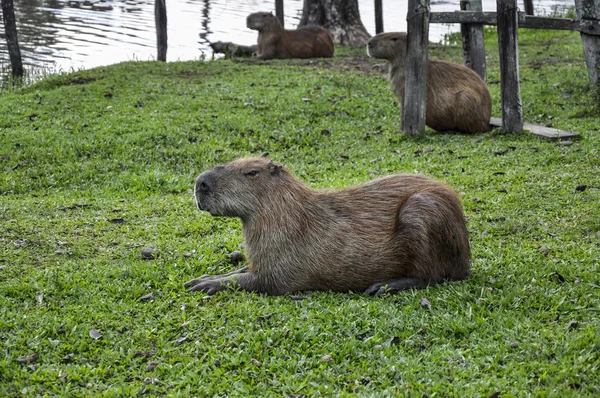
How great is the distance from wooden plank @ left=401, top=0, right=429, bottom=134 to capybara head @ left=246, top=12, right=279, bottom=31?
692 centimetres

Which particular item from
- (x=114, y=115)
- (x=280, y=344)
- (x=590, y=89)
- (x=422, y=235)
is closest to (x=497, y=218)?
(x=422, y=235)

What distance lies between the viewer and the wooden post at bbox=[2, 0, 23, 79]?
13523mm

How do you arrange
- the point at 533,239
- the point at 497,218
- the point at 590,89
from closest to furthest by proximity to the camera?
1. the point at 533,239
2. the point at 497,218
3. the point at 590,89

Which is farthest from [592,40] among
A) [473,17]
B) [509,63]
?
[509,63]

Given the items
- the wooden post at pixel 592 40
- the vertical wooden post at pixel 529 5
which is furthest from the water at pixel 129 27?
the wooden post at pixel 592 40

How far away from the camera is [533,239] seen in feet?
19.0

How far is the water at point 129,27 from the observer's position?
18.9 metres

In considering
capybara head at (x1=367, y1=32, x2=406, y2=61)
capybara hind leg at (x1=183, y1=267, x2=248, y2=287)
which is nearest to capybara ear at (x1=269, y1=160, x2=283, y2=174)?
capybara hind leg at (x1=183, y1=267, x2=248, y2=287)

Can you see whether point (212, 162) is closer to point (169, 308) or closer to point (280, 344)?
point (169, 308)

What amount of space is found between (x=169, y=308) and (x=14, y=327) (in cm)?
97

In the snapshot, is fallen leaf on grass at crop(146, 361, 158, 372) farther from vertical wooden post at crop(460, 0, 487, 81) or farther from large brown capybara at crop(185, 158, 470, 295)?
vertical wooden post at crop(460, 0, 487, 81)

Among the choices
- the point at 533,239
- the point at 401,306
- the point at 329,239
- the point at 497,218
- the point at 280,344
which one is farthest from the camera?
the point at 497,218

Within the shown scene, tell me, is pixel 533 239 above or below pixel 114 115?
below

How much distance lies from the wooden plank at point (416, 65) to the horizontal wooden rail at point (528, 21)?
0.76ft
